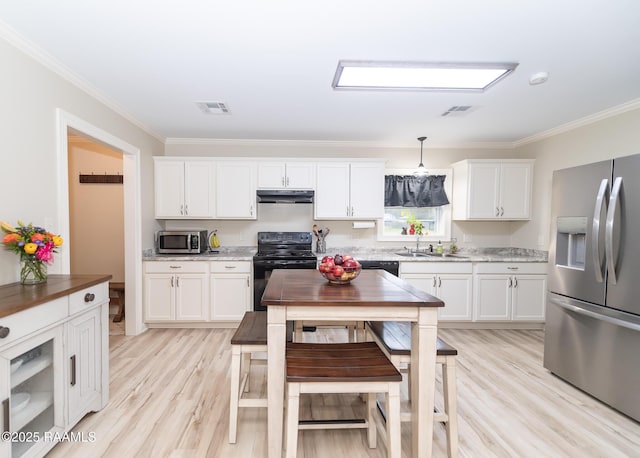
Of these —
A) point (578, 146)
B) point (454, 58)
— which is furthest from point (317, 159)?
point (578, 146)

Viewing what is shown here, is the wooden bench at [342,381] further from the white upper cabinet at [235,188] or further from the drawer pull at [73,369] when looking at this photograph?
the white upper cabinet at [235,188]

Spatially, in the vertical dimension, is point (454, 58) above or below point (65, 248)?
above

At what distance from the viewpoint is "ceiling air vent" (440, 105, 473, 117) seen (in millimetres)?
2992

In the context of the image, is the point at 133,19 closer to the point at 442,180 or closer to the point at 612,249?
the point at 612,249

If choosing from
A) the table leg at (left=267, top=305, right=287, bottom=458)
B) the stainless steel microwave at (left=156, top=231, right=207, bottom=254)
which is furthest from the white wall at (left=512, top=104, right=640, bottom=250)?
the stainless steel microwave at (left=156, top=231, right=207, bottom=254)

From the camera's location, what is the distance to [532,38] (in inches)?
73.4

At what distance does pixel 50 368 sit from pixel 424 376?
2.03 m

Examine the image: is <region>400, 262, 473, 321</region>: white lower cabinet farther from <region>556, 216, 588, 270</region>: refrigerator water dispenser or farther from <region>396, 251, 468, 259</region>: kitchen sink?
<region>556, 216, 588, 270</region>: refrigerator water dispenser

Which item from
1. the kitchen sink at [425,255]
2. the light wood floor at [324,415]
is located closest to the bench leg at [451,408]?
the light wood floor at [324,415]

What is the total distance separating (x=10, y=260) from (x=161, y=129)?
235cm

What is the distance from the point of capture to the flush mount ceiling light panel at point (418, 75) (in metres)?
2.12

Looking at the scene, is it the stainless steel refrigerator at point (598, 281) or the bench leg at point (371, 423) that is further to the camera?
the stainless steel refrigerator at point (598, 281)

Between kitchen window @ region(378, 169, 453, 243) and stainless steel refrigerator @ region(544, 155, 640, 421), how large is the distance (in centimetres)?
175

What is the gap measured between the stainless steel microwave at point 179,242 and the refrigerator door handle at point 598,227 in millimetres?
3894
